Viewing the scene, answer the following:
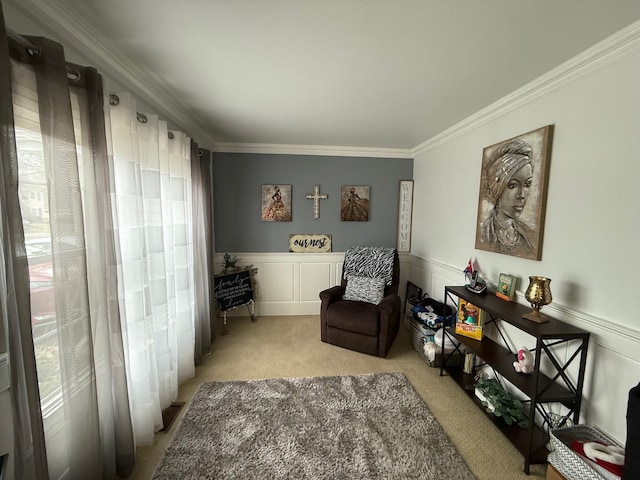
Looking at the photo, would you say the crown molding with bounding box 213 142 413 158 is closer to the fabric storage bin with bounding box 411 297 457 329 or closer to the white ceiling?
the white ceiling

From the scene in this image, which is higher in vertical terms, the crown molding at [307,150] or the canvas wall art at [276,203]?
the crown molding at [307,150]

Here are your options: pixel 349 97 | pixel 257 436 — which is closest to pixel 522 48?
pixel 349 97

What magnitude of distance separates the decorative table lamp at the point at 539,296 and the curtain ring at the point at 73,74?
2.72m

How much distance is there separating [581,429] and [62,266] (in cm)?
275

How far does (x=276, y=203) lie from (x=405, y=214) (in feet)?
6.26

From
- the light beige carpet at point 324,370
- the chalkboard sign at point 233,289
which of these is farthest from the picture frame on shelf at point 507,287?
the chalkboard sign at point 233,289

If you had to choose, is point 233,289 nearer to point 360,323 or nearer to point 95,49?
point 360,323

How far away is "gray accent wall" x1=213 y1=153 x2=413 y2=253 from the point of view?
347 centimetres

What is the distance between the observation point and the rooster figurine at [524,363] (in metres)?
1.67

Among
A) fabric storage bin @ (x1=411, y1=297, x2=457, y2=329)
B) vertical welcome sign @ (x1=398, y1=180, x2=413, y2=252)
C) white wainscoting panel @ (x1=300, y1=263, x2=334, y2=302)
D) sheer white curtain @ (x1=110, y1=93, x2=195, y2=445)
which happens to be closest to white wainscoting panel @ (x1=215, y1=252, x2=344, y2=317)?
white wainscoting panel @ (x1=300, y1=263, x2=334, y2=302)

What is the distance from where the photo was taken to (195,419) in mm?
1800

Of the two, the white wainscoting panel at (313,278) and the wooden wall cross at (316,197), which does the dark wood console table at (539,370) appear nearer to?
the white wainscoting panel at (313,278)

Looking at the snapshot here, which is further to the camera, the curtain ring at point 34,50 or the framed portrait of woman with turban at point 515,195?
the framed portrait of woman with turban at point 515,195

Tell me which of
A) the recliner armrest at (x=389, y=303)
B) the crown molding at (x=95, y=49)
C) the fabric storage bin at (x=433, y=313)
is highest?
the crown molding at (x=95, y=49)
